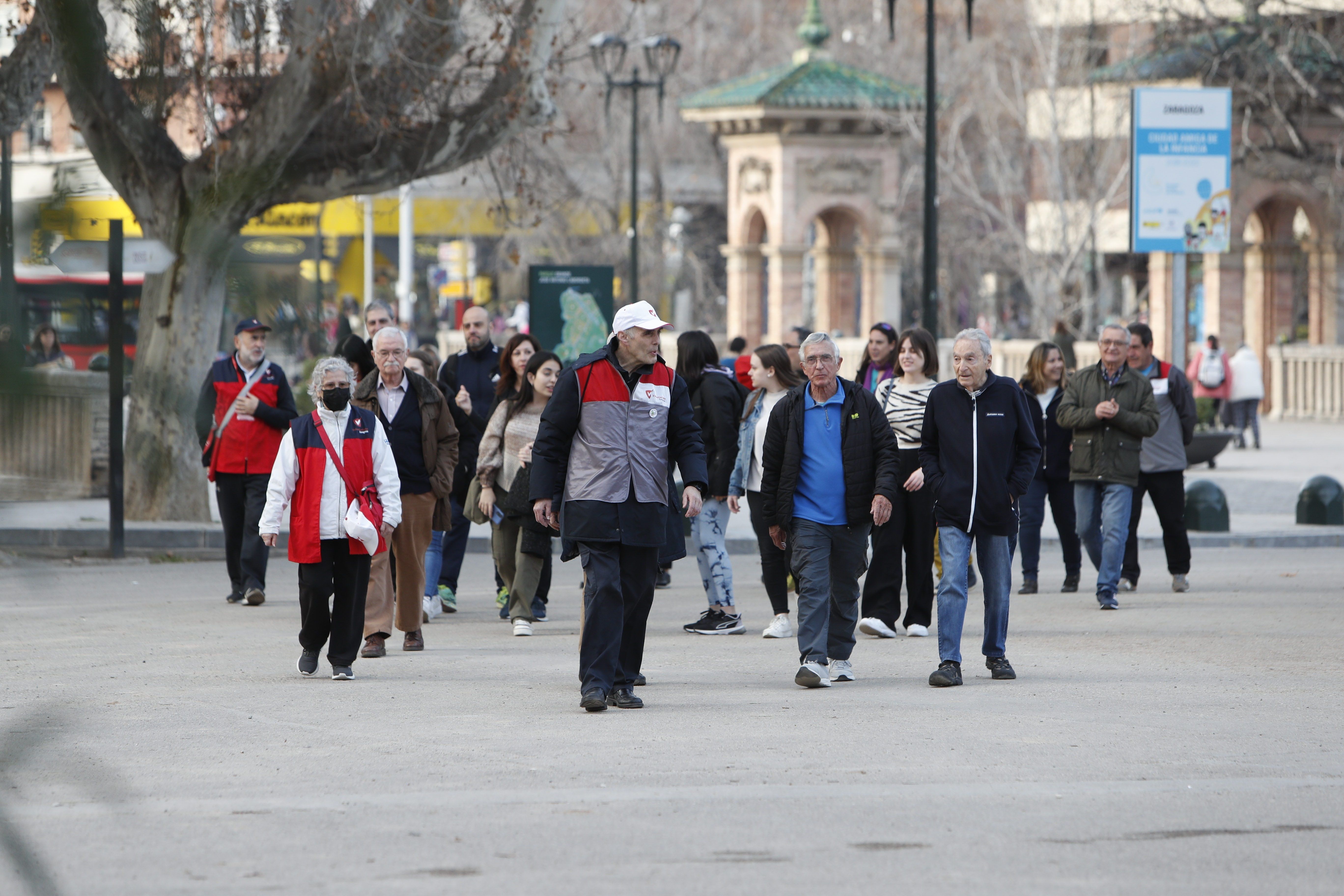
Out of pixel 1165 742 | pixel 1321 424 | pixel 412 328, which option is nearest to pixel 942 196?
pixel 1321 424

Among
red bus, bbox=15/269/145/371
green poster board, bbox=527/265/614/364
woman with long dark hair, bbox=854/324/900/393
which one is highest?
green poster board, bbox=527/265/614/364

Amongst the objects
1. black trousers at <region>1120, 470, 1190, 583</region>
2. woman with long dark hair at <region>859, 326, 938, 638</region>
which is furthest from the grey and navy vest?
black trousers at <region>1120, 470, 1190, 583</region>

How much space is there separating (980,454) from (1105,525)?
3.69m

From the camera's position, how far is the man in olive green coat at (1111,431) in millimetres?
11562

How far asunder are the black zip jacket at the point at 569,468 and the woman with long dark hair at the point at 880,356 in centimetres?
381

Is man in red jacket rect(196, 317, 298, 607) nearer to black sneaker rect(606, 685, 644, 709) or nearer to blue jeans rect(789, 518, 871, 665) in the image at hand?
black sneaker rect(606, 685, 644, 709)

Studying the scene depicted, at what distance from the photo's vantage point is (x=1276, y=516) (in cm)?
1761

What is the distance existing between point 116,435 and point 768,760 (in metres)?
5.16

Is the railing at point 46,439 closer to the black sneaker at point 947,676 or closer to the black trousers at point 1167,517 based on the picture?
the black sneaker at point 947,676

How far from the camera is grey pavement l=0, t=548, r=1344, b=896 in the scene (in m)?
4.85

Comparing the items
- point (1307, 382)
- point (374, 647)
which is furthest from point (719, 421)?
point (1307, 382)

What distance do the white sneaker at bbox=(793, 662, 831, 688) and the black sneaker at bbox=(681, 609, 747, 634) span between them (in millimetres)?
2052

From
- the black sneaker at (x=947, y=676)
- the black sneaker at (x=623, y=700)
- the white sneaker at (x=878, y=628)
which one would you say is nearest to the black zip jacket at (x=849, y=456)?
the black sneaker at (x=947, y=676)

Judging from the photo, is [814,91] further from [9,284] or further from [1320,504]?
[9,284]
